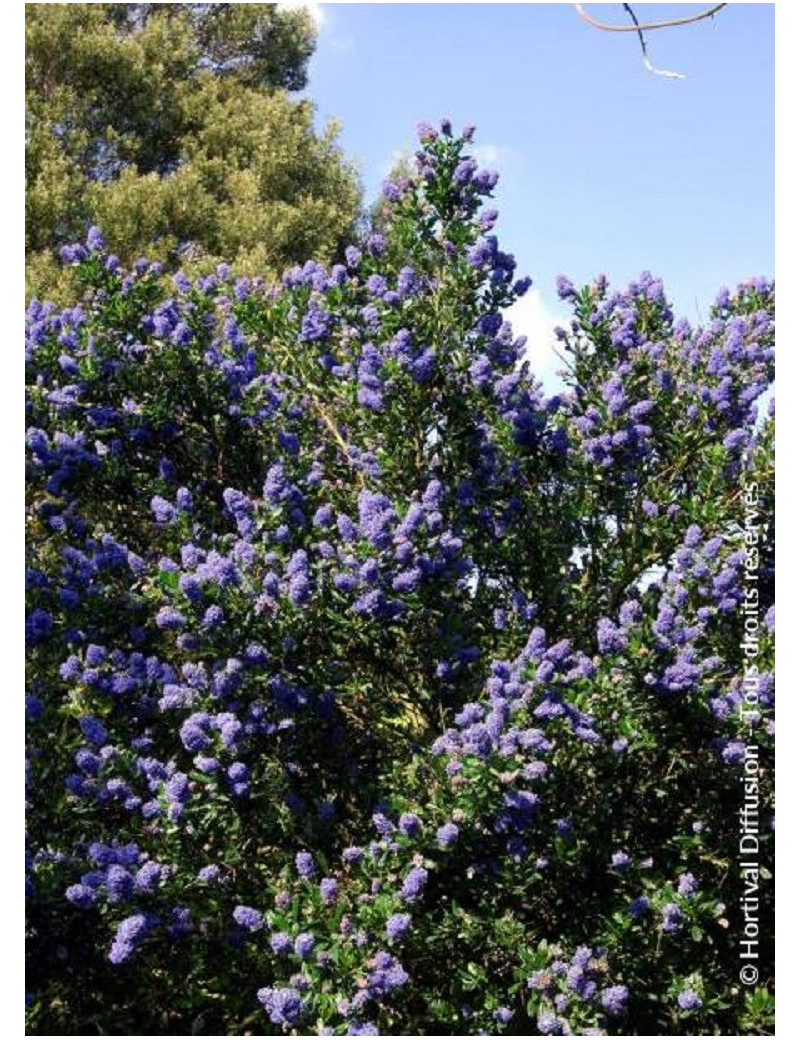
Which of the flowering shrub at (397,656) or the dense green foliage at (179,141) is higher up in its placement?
the dense green foliage at (179,141)

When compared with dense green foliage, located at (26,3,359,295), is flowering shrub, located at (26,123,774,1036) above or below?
below

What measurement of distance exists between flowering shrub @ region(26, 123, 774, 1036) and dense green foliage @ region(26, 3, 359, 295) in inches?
269

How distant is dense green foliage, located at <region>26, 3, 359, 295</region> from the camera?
1234 cm

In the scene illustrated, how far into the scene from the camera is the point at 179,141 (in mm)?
13570

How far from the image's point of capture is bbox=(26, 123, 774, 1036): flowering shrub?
13.2 ft

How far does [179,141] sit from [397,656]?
10383 millimetres

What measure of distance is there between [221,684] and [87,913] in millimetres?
982

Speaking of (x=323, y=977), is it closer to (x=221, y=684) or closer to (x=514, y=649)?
(x=221, y=684)

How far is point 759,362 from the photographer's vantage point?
16.7ft

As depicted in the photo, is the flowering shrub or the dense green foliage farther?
the dense green foliage

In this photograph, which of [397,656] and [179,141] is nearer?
[397,656]

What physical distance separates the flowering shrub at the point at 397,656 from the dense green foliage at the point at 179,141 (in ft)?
22.4

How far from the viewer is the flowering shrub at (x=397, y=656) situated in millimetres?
4016

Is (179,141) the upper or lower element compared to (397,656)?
upper
